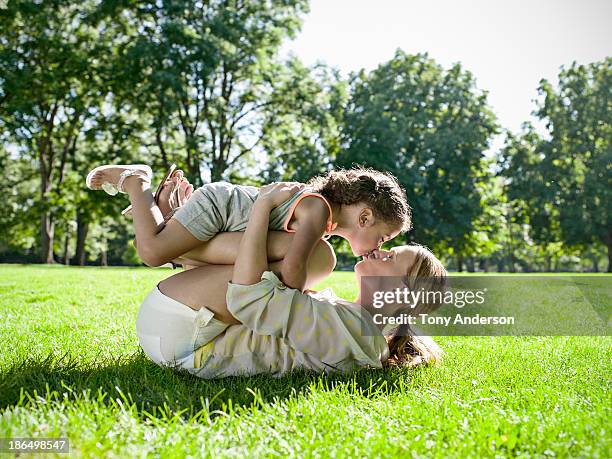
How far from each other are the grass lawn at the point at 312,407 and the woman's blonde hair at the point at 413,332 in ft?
0.54

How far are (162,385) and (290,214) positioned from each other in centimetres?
121

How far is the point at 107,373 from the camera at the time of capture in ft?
10.7

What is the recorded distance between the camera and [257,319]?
3.11m

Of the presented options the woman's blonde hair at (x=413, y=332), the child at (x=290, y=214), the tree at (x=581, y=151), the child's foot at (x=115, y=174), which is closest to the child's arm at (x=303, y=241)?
the child at (x=290, y=214)

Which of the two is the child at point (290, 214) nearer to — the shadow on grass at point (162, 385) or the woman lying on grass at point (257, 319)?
the woman lying on grass at point (257, 319)

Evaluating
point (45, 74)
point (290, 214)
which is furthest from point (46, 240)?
point (290, 214)

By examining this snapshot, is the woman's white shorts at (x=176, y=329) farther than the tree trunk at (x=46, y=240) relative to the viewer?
No

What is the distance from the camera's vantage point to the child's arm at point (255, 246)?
3.12m

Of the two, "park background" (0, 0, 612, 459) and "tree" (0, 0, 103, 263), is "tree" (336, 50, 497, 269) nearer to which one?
"park background" (0, 0, 612, 459)

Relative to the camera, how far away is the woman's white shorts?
10.9ft

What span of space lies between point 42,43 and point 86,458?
2465 centimetres

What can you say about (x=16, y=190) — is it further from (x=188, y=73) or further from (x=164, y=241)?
(x=164, y=241)

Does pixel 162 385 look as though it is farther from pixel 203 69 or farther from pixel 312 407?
pixel 203 69

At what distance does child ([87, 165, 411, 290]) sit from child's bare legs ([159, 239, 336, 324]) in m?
0.14
